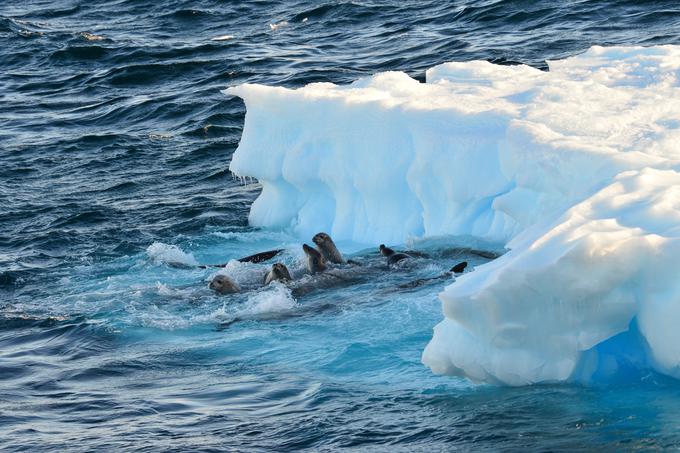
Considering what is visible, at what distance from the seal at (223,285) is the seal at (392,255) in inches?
55.7

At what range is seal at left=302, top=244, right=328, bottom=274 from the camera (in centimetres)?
1023

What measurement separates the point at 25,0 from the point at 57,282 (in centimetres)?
1917

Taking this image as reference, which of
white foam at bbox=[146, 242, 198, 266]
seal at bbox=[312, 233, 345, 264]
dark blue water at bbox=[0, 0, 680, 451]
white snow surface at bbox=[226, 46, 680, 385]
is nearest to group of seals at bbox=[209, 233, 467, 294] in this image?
seal at bbox=[312, 233, 345, 264]

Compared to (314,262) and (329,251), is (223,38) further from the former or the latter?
(314,262)

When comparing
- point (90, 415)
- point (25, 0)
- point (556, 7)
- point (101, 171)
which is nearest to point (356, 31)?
point (556, 7)

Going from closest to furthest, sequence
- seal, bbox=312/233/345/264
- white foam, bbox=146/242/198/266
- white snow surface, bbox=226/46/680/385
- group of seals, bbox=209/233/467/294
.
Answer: white snow surface, bbox=226/46/680/385
group of seals, bbox=209/233/467/294
seal, bbox=312/233/345/264
white foam, bbox=146/242/198/266

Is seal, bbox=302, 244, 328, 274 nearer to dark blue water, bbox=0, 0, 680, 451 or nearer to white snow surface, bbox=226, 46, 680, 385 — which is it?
dark blue water, bbox=0, 0, 680, 451

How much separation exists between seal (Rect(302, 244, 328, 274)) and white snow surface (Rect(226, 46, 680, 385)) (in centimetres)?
112

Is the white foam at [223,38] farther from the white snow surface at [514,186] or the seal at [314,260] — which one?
the seal at [314,260]

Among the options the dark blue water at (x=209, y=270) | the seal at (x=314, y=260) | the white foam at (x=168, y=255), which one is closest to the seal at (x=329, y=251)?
the seal at (x=314, y=260)

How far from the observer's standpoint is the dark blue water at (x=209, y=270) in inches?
260

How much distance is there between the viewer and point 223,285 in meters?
10.2

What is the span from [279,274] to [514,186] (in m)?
2.31

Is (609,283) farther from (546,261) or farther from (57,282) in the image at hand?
(57,282)
